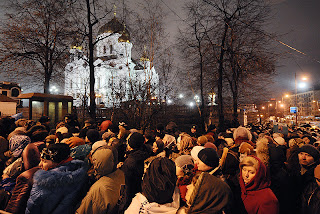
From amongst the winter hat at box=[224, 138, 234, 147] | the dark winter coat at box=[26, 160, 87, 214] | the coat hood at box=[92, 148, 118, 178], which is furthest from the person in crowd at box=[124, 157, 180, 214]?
the winter hat at box=[224, 138, 234, 147]

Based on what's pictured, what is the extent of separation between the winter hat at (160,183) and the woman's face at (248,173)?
3.03 ft

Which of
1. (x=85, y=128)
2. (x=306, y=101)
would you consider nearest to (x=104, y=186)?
(x=85, y=128)

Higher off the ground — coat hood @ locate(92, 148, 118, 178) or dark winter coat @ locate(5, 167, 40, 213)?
coat hood @ locate(92, 148, 118, 178)

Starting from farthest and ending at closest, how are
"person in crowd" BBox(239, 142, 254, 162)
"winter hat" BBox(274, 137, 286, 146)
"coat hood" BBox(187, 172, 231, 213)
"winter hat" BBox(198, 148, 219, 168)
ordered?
"winter hat" BBox(274, 137, 286, 146) < "person in crowd" BBox(239, 142, 254, 162) < "winter hat" BBox(198, 148, 219, 168) < "coat hood" BBox(187, 172, 231, 213)

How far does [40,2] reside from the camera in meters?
14.1

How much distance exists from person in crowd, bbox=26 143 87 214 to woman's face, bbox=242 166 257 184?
217 centimetres

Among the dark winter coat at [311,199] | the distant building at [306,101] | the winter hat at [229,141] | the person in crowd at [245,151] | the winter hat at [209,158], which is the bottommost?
the dark winter coat at [311,199]

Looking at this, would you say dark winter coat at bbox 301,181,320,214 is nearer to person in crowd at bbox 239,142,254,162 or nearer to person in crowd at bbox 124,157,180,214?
person in crowd at bbox 239,142,254,162

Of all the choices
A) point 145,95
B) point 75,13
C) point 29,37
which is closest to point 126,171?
point 145,95

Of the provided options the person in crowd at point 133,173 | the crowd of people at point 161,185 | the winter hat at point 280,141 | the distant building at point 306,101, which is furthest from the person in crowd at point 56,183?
the distant building at point 306,101

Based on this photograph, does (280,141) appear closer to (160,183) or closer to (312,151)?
(312,151)

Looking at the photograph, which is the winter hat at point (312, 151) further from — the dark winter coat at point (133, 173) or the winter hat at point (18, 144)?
the winter hat at point (18, 144)

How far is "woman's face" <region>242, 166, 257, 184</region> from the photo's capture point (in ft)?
7.50

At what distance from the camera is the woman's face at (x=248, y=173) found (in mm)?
2286
